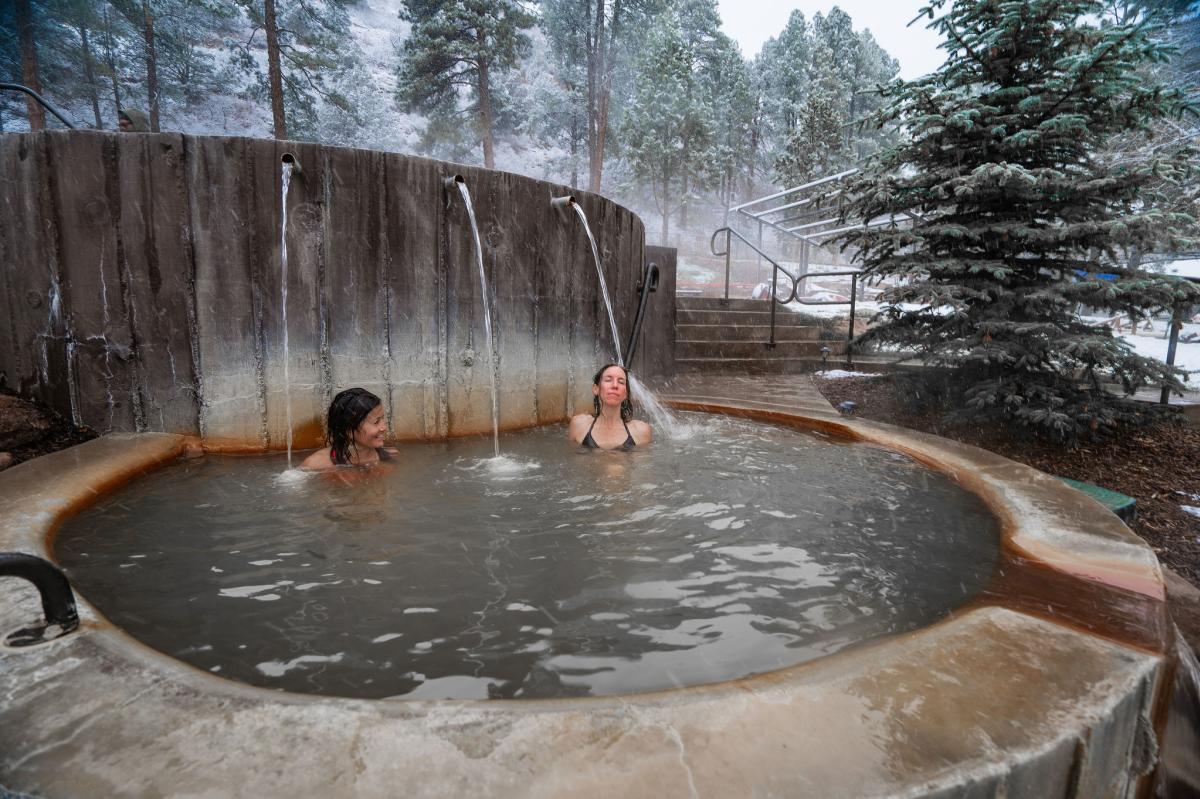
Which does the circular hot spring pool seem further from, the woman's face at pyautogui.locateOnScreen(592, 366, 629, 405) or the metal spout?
the metal spout

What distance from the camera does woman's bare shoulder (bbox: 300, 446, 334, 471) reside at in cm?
363

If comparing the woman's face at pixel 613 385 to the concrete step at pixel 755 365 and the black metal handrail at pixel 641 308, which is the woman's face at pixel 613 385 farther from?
the concrete step at pixel 755 365

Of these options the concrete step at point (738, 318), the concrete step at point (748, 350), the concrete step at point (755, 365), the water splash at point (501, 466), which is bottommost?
the water splash at point (501, 466)

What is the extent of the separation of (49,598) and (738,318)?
867cm

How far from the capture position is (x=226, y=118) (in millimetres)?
39594

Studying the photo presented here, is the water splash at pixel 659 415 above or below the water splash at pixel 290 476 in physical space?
above

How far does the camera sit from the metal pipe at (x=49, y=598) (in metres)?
1.41

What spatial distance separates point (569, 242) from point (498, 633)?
364 centimetres

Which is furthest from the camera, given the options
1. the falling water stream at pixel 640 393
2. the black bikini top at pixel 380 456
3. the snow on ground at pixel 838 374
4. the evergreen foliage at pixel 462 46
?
the evergreen foliage at pixel 462 46

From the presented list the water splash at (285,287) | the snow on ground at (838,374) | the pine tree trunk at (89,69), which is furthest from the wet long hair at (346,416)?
the pine tree trunk at (89,69)

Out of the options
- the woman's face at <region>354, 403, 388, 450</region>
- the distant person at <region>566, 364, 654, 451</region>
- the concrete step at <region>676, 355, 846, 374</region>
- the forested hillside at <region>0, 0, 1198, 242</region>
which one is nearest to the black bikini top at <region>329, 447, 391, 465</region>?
the woman's face at <region>354, 403, 388, 450</region>

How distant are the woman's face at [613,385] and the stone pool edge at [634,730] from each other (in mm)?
2801

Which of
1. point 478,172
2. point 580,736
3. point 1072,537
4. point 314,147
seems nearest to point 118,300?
point 314,147

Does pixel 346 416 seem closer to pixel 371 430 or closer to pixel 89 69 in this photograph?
pixel 371 430
